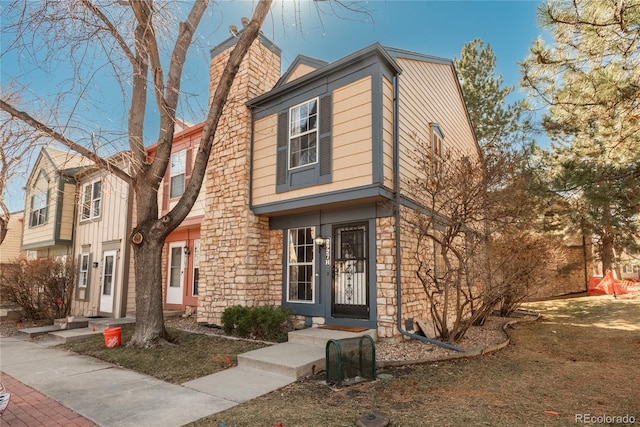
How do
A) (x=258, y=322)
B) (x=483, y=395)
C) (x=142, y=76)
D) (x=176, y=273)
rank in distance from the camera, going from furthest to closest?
(x=176, y=273)
(x=258, y=322)
(x=142, y=76)
(x=483, y=395)

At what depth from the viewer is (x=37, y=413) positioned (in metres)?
4.04

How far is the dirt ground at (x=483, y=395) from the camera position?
3.74 m

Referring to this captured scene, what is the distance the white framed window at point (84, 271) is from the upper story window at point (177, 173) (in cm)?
494

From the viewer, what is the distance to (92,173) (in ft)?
44.4

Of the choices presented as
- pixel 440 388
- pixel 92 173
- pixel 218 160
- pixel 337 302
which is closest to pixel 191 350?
pixel 337 302

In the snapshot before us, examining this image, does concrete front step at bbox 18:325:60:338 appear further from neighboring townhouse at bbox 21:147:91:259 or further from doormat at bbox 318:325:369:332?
doormat at bbox 318:325:369:332

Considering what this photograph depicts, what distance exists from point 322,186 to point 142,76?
4013mm

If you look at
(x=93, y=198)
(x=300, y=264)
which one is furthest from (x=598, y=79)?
(x=93, y=198)

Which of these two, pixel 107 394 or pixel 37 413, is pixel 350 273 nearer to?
pixel 107 394

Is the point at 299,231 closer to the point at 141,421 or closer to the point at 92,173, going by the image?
the point at 141,421

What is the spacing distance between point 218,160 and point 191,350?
515 cm

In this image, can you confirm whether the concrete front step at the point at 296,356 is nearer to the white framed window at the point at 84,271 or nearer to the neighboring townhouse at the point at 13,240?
the white framed window at the point at 84,271

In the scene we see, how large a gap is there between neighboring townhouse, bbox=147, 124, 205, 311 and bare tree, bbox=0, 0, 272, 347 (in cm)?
345

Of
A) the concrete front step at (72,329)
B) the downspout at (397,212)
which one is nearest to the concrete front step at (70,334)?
the concrete front step at (72,329)
